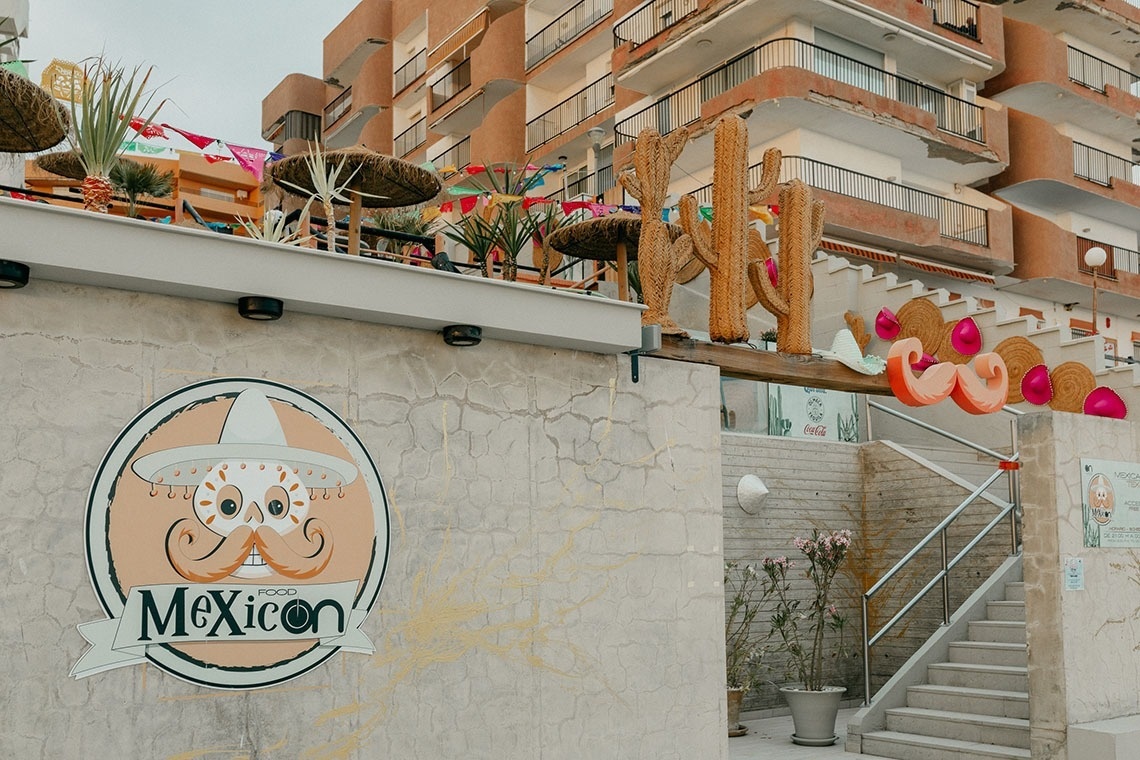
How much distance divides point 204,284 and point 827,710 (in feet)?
24.6

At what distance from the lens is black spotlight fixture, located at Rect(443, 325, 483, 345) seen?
6.14 meters

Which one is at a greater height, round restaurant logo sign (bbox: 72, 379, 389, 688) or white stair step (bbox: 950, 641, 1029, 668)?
round restaurant logo sign (bbox: 72, 379, 389, 688)

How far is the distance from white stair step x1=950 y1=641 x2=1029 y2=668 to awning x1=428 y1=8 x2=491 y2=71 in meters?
26.5

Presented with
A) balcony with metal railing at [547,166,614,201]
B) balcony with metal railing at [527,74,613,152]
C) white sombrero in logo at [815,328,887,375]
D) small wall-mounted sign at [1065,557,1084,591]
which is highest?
balcony with metal railing at [527,74,613,152]

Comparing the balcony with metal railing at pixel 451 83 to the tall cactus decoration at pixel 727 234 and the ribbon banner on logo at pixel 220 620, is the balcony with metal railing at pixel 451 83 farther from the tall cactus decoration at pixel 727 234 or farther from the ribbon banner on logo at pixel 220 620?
the ribbon banner on logo at pixel 220 620

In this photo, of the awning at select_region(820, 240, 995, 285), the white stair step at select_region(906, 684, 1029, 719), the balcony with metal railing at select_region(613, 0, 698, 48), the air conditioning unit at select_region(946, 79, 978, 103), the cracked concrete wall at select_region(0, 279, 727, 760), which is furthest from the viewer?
the air conditioning unit at select_region(946, 79, 978, 103)

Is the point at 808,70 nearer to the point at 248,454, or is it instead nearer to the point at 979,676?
the point at 979,676

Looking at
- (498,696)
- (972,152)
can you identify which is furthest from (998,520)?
(972,152)

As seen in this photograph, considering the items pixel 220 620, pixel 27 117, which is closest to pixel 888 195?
pixel 27 117

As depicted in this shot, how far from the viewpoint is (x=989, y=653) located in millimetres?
10617

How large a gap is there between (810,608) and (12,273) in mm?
9666

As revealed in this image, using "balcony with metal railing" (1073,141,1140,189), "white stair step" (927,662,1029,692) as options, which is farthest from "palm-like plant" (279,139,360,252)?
"balcony with metal railing" (1073,141,1140,189)

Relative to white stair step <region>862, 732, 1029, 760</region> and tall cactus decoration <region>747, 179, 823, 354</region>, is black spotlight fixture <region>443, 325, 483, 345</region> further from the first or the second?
white stair step <region>862, 732, 1029, 760</region>

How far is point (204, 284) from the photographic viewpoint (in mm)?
5281
